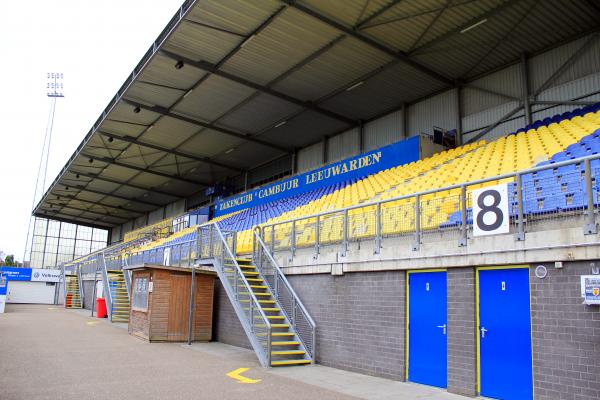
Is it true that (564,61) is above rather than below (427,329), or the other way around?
above

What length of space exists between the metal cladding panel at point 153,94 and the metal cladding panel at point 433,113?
34.0 ft

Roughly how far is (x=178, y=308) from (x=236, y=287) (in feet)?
12.2

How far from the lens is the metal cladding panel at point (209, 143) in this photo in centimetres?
2815

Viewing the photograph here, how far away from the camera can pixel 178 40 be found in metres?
17.9

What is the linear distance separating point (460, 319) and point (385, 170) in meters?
12.1

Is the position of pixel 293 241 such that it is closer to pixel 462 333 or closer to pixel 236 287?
pixel 236 287

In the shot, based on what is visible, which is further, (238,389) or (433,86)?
(433,86)

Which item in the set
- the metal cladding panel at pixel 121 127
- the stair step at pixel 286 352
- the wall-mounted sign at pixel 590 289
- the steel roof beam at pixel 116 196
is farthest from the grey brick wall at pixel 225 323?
the steel roof beam at pixel 116 196

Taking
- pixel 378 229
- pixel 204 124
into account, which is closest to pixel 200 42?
pixel 204 124

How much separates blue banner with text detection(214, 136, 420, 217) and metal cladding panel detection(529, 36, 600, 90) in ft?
15.3

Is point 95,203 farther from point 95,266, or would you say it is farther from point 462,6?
point 462,6

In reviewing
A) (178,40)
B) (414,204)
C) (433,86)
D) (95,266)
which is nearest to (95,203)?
(95,266)

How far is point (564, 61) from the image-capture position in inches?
658

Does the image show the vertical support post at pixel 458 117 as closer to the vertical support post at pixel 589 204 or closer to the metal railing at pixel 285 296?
the metal railing at pixel 285 296
